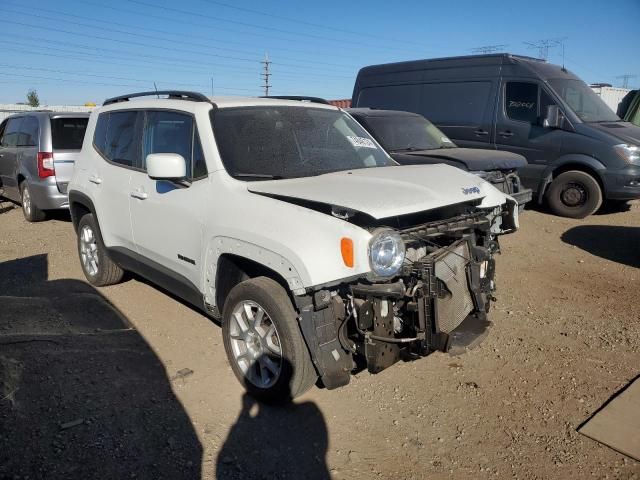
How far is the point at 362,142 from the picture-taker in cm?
448

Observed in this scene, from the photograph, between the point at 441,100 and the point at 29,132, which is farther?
the point at 441,100

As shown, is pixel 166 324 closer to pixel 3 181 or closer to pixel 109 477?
pixel 109 477

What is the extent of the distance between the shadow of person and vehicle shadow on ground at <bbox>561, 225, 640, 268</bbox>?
496 centimetres

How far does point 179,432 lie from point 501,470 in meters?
1.81

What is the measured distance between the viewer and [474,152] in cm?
725

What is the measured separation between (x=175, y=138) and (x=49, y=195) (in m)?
4.75

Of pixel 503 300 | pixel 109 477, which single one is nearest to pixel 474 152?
pixel 503 300

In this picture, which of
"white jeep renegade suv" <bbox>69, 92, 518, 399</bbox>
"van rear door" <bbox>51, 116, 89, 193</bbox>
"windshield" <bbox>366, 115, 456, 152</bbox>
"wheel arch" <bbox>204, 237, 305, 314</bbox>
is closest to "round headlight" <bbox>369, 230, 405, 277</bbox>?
"white jeep renegade suv" <bbox>69, 92, 518, 399</bbox>

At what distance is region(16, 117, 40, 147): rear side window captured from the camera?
8016 mm

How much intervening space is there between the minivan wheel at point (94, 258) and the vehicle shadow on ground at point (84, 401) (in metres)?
0.44

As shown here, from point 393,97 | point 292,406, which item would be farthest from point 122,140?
point 393,97

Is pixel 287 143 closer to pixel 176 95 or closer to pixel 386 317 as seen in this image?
pixel 176 95

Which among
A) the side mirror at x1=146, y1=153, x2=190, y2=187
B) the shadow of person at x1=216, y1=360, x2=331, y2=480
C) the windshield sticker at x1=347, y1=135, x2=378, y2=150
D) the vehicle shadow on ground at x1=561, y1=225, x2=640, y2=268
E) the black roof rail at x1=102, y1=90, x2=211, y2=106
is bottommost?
the shadow of person at x1=216, y1=360, x2=331, y2=480

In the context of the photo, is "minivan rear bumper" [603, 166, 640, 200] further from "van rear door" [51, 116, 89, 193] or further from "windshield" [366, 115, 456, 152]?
"van rear door" [51, 116, 89, 193]
